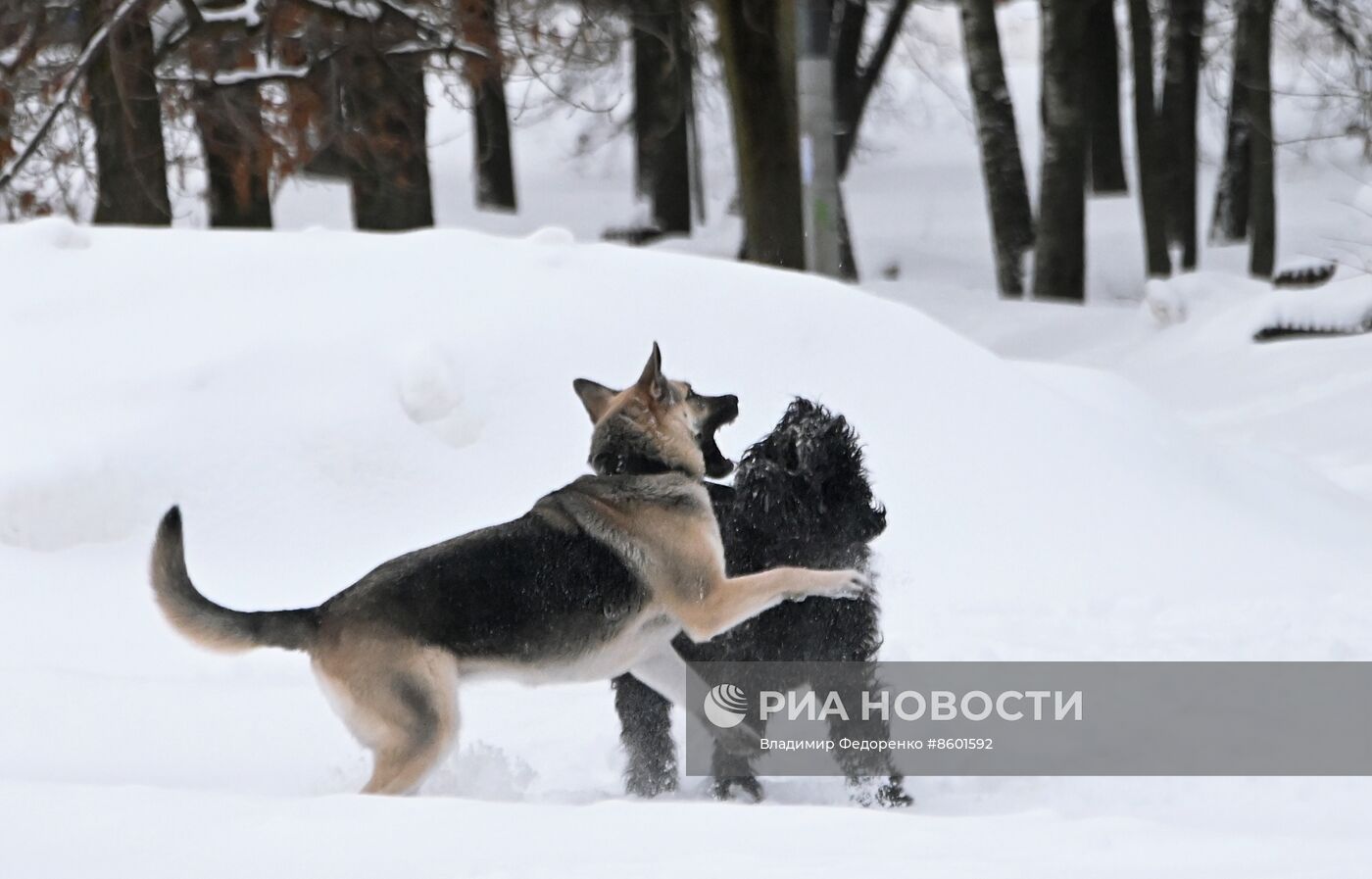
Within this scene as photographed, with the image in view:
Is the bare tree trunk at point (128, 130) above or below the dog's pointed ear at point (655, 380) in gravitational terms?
above

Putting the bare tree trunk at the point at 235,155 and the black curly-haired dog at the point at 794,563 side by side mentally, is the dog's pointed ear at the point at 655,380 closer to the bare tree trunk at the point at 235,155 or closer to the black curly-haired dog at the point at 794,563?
the black curly-haired dog at the point at 794,563

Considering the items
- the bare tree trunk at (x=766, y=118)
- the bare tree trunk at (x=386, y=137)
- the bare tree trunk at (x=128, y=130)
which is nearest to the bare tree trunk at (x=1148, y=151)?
the bare tree trunk at (x=766, y=118)

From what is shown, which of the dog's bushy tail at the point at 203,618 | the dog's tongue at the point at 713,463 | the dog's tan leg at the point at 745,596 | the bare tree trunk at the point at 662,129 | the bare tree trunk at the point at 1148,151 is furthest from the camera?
the bare tree trunk at the point at 662,129

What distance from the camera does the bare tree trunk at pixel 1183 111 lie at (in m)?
22.8

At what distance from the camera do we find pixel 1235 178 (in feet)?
82.8

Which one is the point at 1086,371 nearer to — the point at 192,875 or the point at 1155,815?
the point at 1155,815

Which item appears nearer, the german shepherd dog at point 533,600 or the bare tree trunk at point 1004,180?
the german shepherd dog at point 533,600

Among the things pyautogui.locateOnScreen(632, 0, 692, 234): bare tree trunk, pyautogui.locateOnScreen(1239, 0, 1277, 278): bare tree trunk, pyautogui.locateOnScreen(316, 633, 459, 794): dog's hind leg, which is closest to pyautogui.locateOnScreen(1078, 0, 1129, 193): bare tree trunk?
pyautogui.locateOnScreen(1239, 0, 1277, 278): bare tree trunk

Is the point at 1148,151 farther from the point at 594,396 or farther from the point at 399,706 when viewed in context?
the point at 399,706

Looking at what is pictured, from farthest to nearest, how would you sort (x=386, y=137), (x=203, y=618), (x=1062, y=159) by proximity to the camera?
(x=1062, y=159) < (x=386, y=137) < (x=203, y=618)

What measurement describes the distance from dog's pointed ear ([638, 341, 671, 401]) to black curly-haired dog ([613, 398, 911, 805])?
1.37 feet

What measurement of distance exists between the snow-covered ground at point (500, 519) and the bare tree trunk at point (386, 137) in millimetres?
4376

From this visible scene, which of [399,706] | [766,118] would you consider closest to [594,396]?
[399,706]

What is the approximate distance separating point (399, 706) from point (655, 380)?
1293 millimetres
